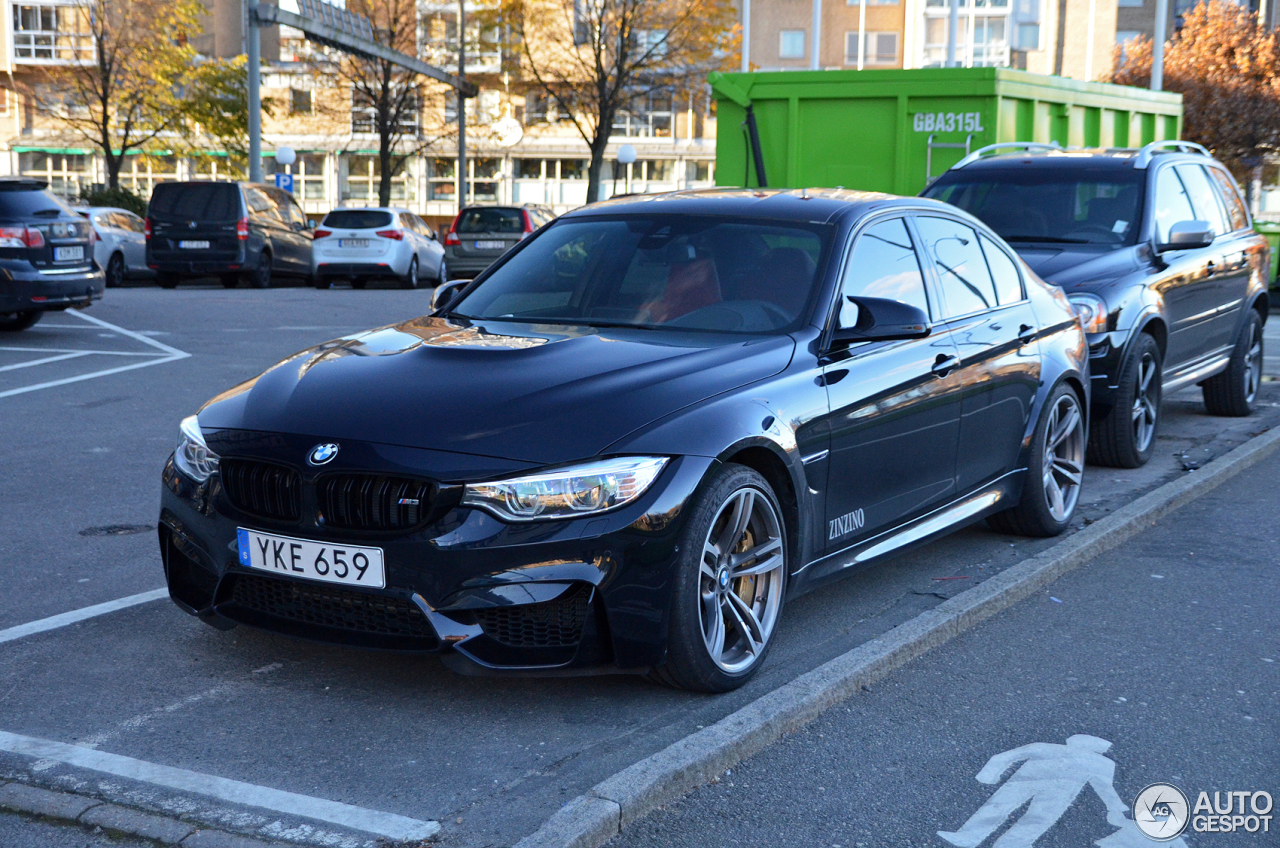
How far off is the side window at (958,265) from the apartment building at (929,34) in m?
56.5

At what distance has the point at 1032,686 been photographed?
15.0 ft

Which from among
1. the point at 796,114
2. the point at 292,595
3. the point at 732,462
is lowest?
the point at 292,595

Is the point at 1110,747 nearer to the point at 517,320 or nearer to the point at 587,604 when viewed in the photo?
the point at 587,604

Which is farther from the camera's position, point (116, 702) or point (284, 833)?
point (116, 702)

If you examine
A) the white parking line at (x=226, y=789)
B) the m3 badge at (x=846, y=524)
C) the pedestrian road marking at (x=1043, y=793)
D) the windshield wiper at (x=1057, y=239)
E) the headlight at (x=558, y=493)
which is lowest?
the pedestrian road marking at (x=1043, y=793)

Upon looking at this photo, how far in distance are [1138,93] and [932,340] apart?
1141cm

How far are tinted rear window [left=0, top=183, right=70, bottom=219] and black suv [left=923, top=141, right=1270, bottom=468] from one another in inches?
335

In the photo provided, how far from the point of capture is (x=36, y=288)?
44.2 ft

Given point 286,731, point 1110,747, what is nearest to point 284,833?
point 286,731

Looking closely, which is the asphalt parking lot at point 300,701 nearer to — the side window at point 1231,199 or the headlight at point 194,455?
the headlight at point 194,455

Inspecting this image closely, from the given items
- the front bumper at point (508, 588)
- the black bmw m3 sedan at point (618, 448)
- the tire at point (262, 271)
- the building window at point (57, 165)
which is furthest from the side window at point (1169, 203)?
the building window at point (57, 165)

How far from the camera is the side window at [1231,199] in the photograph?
1018 cm

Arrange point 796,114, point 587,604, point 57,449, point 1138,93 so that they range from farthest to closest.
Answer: point 1138,93
point 796,114
point 57,449
point 587,604

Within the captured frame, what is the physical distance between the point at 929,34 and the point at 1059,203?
186 ft
